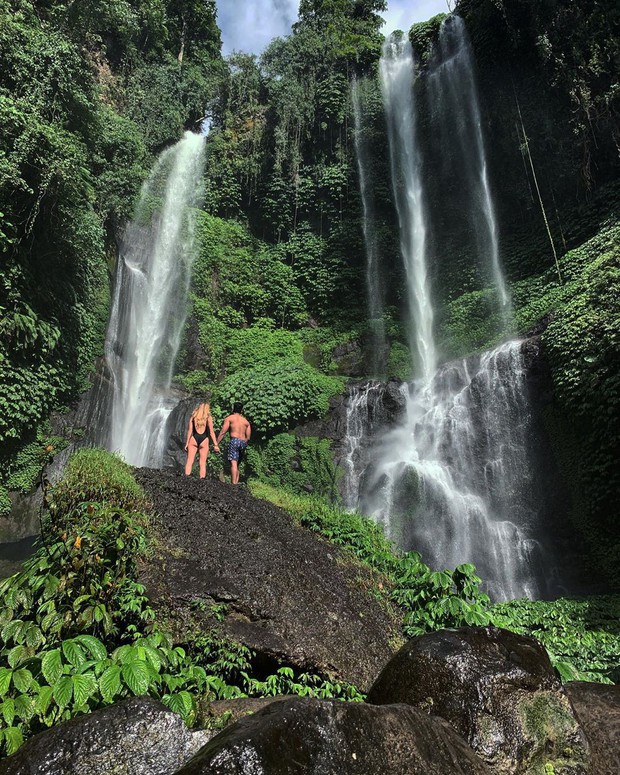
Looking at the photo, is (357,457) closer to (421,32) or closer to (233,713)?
(233,713)

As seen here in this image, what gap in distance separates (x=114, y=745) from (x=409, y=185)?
21.7 meters

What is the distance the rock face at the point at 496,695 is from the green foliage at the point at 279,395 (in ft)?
32.8

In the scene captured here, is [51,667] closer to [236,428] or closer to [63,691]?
[63,691]

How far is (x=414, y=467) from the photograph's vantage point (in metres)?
10.9

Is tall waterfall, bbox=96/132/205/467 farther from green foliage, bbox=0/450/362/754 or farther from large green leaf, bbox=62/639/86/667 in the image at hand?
large green leaf, bbox=62/639/86/667

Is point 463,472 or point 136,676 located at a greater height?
point 463,472

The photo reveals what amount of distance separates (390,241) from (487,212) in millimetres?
3781

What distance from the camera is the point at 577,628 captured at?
617cm

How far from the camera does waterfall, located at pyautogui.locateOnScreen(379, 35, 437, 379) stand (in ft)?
58.6

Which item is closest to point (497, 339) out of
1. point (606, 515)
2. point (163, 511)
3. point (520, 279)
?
point (520, 279)

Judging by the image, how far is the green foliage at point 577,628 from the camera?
4.99m

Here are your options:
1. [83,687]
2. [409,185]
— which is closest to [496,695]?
[83,687]

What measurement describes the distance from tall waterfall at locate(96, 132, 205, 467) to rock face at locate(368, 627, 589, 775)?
11278 millimetres

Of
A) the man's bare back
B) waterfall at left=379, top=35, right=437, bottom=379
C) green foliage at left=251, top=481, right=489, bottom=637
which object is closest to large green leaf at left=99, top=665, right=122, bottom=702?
green foliage at left=251, top=481, right=489, bottom=637
